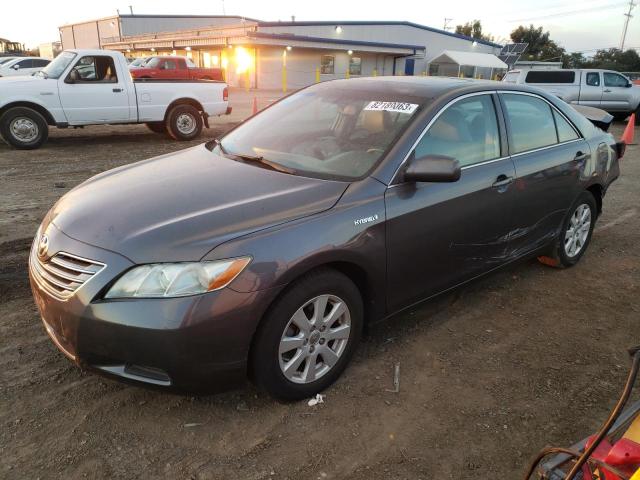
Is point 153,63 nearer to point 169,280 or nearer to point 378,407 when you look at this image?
point 169,280

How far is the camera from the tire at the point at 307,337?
2.48m

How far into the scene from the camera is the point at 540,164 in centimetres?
394

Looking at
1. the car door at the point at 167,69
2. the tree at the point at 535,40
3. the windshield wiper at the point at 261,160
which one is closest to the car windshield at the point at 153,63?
the car door at the point at 167,69

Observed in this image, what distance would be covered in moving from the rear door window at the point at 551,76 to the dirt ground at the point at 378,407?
1603 cm

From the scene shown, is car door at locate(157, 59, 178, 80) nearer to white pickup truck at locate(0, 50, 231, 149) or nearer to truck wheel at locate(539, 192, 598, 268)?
white pickup truck at locate(0, 50, 231, 149)

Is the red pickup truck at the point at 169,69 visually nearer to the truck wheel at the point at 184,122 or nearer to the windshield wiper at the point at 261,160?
the truck wheel at the point at 184,122

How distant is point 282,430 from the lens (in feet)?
8.47

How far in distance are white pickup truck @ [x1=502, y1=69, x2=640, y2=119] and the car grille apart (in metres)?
17.9

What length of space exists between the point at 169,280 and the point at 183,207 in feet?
1.65

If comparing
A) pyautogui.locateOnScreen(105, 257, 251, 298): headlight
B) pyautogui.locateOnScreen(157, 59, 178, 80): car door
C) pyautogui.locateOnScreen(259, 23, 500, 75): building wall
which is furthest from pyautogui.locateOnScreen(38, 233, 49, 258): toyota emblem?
pyautogui.locateOnScreen(259, 23, 500, 75): building wall

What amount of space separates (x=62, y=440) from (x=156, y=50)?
156 ft

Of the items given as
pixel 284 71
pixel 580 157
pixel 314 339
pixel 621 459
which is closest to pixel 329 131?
pixel 314 339

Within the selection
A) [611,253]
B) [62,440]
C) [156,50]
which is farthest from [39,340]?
[156,50]

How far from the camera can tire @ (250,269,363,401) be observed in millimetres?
2477
